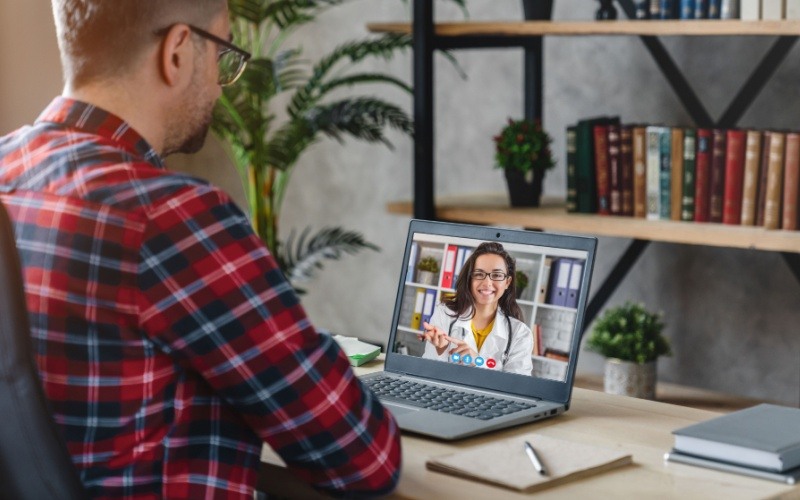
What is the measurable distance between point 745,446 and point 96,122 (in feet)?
2.60

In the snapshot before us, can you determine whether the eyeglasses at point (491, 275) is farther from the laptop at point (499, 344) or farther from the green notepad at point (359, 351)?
the green notepad at point (359, 351)

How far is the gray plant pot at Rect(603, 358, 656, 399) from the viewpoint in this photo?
3.07m

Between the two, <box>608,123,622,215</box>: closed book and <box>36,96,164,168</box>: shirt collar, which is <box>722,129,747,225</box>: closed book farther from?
<box>36,96,164,168</box>: shirt collar

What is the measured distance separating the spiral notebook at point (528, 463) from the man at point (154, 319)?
0.11 meters

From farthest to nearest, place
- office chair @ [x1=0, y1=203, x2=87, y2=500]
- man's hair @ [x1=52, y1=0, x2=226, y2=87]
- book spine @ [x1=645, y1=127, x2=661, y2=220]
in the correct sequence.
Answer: book spine @ [x1=645, y1=127, x2=661, y2=220] < man's hair @ [x1=52, y1=0, x2=226, y2=87] < office chair @ [x1=0, y1=203, x2=87, y2=500]

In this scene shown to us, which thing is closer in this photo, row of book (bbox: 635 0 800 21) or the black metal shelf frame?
row of book (bbox: 635 0 800 21)

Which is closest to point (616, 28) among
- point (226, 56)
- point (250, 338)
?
point (226, 56)

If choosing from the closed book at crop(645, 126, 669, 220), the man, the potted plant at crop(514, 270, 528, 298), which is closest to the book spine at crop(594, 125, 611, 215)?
the closed book at crop(645, 126, 669, 220)

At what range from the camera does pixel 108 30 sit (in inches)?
50.1

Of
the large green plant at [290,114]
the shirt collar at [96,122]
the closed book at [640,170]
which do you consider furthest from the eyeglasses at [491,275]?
the large green plant at [290,114]

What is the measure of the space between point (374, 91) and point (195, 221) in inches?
119

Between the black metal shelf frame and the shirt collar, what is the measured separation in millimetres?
1995

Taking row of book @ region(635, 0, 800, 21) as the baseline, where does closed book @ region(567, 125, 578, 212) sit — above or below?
below

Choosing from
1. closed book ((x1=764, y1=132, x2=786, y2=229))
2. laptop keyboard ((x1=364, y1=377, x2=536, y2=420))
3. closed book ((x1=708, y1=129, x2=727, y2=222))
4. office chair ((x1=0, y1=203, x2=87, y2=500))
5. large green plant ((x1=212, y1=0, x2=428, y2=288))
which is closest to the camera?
office chair ((x1=0, y1=203, x2=87, y2=500))
